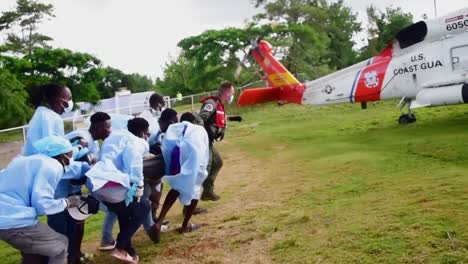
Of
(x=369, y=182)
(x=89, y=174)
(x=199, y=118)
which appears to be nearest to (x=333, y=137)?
(x=369, y=182)

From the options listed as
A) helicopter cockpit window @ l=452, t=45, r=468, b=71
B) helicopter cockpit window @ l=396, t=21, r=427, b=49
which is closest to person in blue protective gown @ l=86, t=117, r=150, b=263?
helicopter cockpit window @ l=452, t=45, r=468, b=71

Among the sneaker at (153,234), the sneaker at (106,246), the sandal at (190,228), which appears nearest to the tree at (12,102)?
the sneaker at (106,246)

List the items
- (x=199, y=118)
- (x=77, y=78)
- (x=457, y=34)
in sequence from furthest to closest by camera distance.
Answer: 1. (x=77, y=78)
2. (x=457, y=34)
3. (x=199, y=118)

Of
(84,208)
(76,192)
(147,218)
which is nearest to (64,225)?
(76,192)

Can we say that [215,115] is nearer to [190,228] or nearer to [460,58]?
[190,228]

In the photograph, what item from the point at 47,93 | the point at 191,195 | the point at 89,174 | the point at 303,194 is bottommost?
the point at 303,194

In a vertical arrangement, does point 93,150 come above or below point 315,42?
below

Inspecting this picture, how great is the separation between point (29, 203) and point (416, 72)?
9.24 m

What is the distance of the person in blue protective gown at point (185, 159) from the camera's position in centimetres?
480

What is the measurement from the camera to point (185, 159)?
481 centimetres

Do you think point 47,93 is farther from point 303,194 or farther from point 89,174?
point 303,194

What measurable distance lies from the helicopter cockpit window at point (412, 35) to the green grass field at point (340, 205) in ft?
6.24

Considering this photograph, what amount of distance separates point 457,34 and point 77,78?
763 inches

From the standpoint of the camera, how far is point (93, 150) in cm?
483
